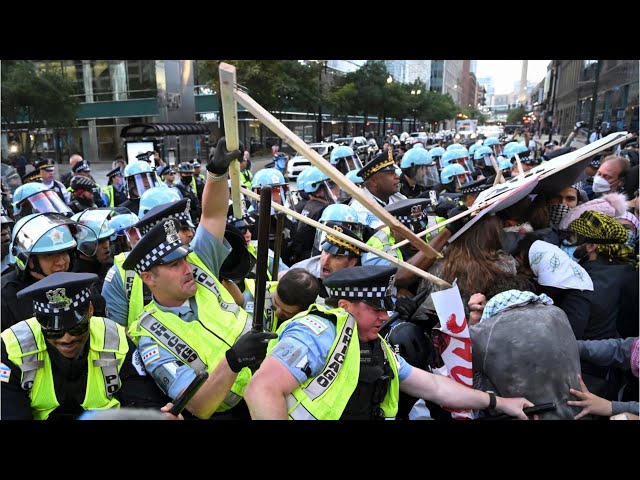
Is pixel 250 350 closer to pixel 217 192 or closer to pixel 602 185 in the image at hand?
pixel 217 192

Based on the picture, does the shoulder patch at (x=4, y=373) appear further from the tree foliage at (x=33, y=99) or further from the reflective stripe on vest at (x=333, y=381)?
the tree foliage at (x=33, y=99)

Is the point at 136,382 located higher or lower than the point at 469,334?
lower

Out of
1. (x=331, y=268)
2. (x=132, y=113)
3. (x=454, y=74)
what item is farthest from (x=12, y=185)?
(x=454, y=74)

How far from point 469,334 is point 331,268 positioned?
1.46 m

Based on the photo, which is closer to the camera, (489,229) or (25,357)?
(25,357)

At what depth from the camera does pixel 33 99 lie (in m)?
28.2

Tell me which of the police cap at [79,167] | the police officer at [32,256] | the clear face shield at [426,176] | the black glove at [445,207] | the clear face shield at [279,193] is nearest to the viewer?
the police officer at [32,256]

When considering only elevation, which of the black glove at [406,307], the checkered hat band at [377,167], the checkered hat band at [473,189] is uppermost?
the checkered hat band at [377,167]

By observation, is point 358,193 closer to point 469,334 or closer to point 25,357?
point 469,334

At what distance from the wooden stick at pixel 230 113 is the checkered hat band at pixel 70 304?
0.90m

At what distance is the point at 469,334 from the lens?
2.70 meters

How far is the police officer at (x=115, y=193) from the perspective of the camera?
32.4 ft

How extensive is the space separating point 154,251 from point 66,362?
727 millimetres

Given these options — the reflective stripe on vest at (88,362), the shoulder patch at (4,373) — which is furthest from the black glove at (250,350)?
the shoulder patch at (4,373)
